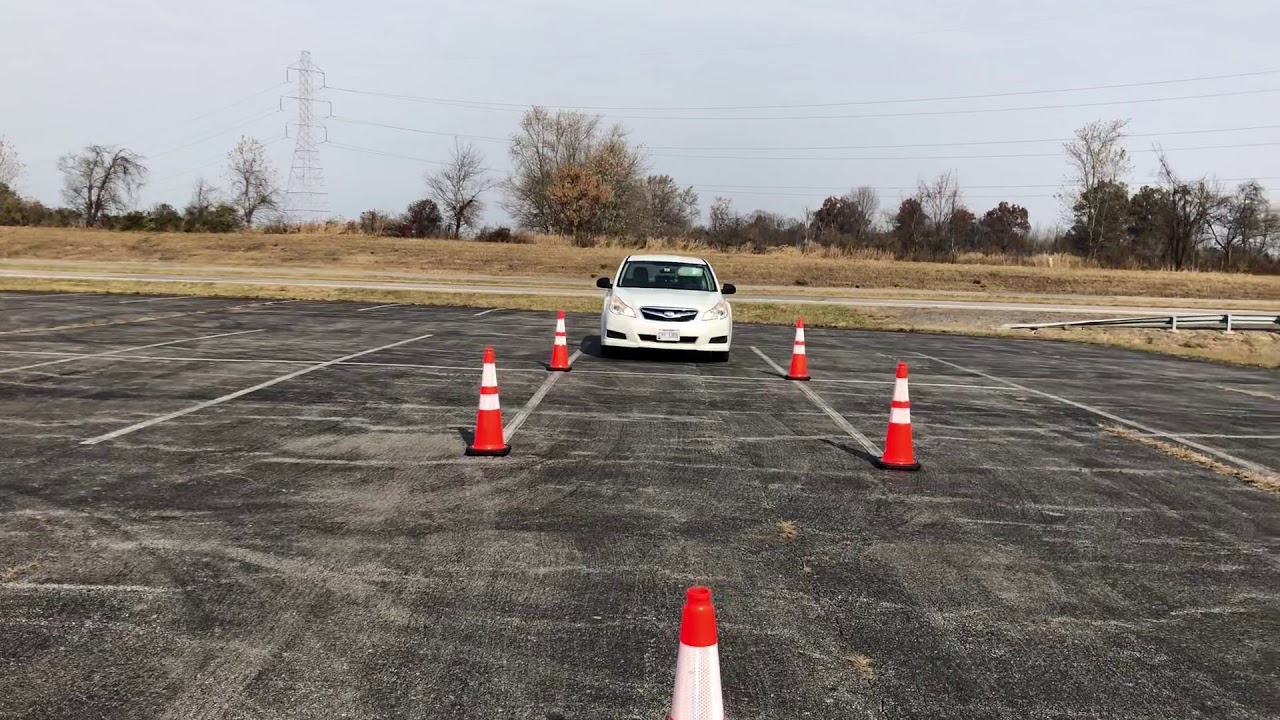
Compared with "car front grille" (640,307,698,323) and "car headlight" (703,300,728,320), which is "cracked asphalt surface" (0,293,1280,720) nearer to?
"car front grille" (640,307,698,323)

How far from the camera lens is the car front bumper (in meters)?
13.2

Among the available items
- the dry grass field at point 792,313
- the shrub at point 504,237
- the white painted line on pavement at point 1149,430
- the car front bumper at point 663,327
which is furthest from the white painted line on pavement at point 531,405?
the shrub at point 504,237

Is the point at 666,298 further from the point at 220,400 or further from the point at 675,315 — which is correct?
the point at 220,400

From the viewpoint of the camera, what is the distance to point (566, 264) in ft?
143

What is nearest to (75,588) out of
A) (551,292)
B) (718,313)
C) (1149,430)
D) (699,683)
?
(699,683)

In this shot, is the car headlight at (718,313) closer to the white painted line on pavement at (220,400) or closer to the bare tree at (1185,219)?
the white painted line on pavement at (220,400)

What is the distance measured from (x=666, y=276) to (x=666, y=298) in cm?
125

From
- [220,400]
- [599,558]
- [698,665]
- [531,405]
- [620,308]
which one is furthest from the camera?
[620,308]

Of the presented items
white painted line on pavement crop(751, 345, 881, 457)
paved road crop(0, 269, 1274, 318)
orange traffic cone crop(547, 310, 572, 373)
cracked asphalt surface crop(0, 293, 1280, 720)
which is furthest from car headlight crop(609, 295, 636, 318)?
paved road crop(0, 269, 1274, 318)

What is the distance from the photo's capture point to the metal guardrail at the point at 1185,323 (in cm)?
2580

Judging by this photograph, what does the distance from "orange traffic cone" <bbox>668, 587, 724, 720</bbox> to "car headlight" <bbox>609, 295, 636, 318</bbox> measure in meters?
10.9

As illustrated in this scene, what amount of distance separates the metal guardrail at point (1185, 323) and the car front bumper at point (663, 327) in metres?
15.4

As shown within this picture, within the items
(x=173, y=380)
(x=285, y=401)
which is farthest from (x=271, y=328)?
(x=285, y=401)

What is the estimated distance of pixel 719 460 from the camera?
23.9ft
